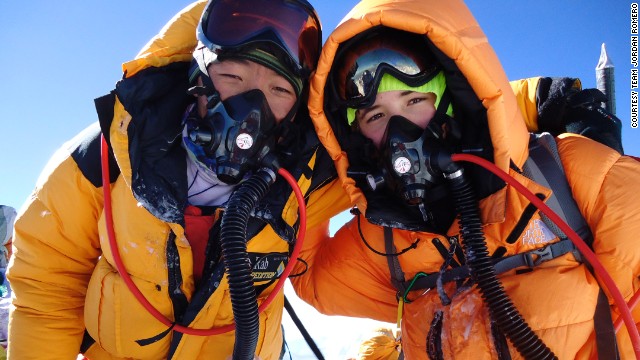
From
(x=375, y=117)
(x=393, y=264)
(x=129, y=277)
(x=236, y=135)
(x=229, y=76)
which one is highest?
(x=229, y=76)

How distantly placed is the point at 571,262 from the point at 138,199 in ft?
6.38

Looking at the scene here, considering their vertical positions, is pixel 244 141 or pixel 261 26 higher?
Answer: pixel 261 26

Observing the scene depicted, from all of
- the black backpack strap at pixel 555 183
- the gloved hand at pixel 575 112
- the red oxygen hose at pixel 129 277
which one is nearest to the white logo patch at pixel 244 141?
the red oxygen hose at pixel 129 277

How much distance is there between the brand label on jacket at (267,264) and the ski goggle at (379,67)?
0.89 meters

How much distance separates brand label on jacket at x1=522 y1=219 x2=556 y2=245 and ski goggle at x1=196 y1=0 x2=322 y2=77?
135 centimetres

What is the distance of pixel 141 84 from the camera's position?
88.7 inches

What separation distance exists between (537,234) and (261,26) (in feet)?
5.52

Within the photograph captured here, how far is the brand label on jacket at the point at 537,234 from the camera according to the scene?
6.48 feet

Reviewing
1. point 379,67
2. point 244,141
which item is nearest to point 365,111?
point 379,67

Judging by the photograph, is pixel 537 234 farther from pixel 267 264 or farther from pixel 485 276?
pixel 267 264

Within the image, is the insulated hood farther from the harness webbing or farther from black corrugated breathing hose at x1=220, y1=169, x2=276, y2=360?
black corrugated breathing hose at x1=220, y1=169, x2=276, y2=360

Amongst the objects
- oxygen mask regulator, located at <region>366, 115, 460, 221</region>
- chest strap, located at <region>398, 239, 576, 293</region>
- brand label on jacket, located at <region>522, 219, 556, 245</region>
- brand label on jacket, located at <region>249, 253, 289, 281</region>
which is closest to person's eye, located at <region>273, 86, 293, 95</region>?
oxygen mask regulator, located at <region>366, 115, 460, 221</region>

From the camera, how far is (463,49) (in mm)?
2082

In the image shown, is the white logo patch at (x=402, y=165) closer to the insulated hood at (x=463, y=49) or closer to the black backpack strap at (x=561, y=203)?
the insulated hood at (x=463, y=49)
